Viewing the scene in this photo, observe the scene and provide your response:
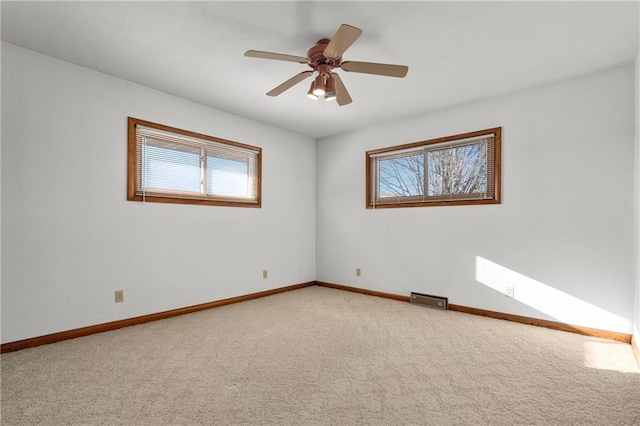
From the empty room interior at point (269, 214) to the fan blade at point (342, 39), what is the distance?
3 cm

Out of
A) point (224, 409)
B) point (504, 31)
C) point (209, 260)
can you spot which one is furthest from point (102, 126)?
point (504, 31)

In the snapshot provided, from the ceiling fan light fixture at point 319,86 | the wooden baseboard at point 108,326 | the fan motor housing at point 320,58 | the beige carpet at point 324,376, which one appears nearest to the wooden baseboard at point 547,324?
the beige carpet at point 324,376

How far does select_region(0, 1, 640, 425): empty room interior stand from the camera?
193 centimetres

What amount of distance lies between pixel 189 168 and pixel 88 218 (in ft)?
3.72

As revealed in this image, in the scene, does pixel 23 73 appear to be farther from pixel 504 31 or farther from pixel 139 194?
pixel 504 31

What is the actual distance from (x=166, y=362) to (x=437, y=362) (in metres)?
1.95

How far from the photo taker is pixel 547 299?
3.03 metres

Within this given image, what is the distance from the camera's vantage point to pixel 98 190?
113 inches

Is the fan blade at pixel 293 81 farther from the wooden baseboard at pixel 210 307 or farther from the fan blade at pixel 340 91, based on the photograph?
the wooden baseboard at pixel 210 307

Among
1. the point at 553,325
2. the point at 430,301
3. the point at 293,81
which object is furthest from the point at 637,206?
the point at 293,81

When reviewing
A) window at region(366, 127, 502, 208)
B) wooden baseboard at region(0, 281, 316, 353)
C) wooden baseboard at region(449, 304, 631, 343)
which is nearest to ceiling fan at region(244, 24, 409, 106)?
window at region(366, 127, 502, 208)

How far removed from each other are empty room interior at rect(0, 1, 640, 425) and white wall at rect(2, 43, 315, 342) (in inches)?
0.7

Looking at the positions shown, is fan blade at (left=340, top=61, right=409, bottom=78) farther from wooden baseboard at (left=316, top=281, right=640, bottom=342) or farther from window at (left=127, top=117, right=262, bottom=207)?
wooden baseboard at (left=316, top=281, right=640, bottom=342)

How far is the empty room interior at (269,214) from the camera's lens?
1.93m
